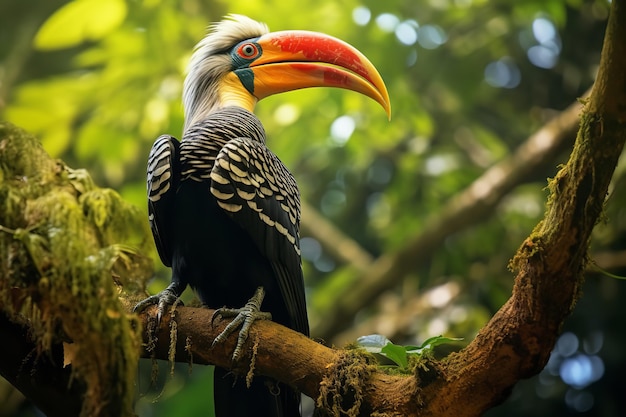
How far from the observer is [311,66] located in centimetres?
412

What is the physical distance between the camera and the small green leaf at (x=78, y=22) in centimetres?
466

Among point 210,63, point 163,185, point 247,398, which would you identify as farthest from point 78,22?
point 247,398

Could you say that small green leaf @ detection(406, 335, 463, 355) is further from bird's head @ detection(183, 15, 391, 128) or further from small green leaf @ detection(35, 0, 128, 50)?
small green leaf @ detection(35, 0, 128, 50)

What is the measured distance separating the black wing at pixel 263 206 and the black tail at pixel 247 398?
1.07 feet

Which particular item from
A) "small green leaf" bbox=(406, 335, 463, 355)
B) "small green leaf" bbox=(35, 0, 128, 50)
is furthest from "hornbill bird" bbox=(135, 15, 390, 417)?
"small green leaf" bbox=(35, 0, 128, 50)

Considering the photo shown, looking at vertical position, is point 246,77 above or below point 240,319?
above

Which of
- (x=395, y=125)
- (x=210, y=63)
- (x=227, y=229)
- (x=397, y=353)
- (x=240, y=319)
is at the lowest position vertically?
(x=240, y=319)

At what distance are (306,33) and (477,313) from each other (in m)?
3.61

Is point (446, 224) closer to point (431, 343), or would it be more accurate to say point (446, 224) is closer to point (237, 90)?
point (237, 90)

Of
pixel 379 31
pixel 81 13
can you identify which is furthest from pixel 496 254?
pixel 81 13

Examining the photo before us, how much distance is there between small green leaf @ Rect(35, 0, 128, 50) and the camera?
466 cm

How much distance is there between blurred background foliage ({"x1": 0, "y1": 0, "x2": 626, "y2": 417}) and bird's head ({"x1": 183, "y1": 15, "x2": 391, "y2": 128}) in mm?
939

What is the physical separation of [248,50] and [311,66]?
19.4 inches

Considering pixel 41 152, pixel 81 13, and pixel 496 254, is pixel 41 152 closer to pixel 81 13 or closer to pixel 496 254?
pixel 81 13
